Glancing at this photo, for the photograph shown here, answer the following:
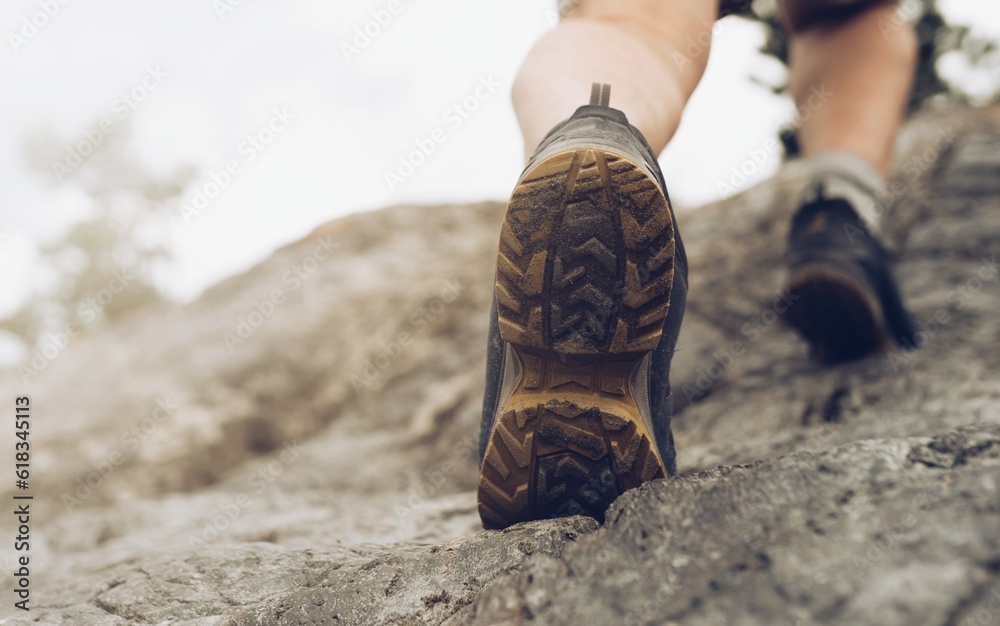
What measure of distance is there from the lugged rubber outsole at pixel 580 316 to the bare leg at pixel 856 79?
4.32 ft

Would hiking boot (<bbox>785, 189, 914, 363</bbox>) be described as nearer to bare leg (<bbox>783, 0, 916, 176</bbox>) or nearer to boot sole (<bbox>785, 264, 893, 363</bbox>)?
boot sole (<bbox>785, 264, 893, 363</bbox>)

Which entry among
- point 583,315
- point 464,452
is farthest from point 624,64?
point 464,452

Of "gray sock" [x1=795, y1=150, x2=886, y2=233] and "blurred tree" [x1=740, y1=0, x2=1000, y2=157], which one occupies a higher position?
"blurred tree" [x1=740, y1=0, x2=1000, y2=157]

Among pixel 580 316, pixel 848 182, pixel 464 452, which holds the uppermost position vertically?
pixel 848 182

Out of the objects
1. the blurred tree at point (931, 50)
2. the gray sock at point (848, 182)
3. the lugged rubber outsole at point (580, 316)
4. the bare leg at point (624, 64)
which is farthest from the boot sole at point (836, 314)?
the blurred tree at point (931, 50)

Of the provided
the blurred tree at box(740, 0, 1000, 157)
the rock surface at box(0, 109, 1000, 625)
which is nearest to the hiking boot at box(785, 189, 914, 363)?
the rock surface at box(0, 109, 1000, 625)

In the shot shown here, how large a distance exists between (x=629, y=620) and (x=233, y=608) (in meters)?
0.72

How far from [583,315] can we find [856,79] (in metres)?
1.64

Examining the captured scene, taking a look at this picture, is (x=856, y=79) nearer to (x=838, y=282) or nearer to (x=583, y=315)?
(x=838, y=282)

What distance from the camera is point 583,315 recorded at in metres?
1.13

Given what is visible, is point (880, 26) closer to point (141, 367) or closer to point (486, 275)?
point (486, 275)

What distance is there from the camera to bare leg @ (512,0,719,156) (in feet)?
4.37

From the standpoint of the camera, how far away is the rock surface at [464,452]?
90 centimetres

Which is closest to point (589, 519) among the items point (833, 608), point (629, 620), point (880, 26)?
point (629, 620)
